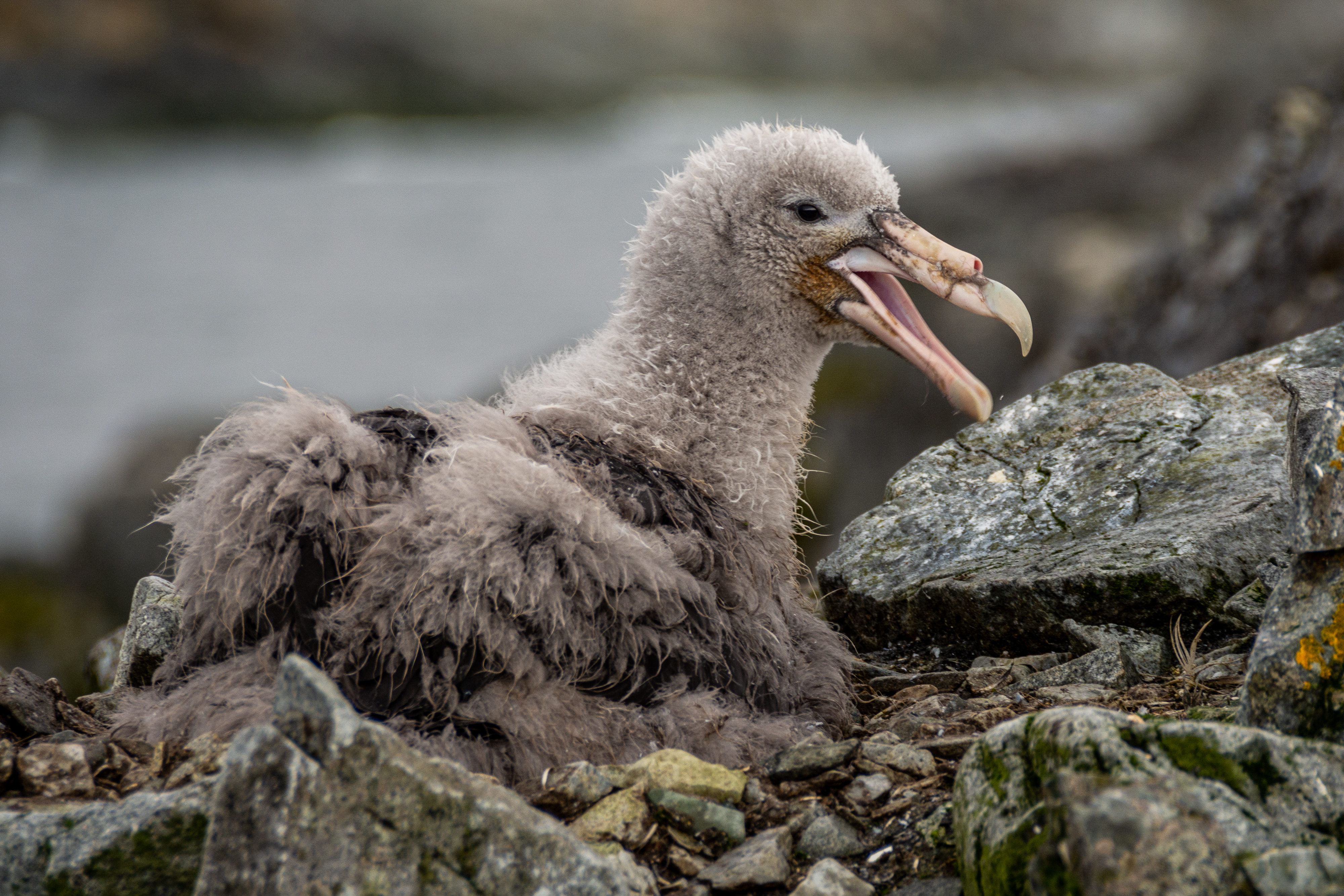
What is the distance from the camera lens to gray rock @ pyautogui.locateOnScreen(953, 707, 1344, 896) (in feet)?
6.89

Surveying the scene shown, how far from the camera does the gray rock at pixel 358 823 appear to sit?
2.30 meters

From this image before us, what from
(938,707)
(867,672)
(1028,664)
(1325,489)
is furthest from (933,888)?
(867,672)

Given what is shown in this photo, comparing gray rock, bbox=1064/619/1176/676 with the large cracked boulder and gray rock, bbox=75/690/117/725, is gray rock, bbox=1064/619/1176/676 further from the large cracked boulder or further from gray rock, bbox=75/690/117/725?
gray rock, bbox=75/690/117/725

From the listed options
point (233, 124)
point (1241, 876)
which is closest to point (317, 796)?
point (1241, 876)

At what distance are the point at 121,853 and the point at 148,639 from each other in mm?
1863

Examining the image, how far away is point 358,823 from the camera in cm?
239

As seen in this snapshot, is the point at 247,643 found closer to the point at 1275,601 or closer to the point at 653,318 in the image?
the point at 653,318

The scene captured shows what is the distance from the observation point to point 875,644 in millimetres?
4684

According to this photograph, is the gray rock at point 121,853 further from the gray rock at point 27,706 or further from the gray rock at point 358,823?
the gray rock at point 27,706

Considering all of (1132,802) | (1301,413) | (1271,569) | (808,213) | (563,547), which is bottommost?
(1132,802)

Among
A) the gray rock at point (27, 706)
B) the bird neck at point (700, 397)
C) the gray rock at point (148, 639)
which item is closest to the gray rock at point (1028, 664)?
the bird neck at point (700, 397)

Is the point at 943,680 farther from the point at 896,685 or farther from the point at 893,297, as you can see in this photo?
the point at 893,297

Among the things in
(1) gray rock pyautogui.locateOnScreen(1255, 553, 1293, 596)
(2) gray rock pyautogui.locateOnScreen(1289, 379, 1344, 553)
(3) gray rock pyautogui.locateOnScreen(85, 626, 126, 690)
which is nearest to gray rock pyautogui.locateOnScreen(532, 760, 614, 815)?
(2) gray rock pyautogui.locateOnScreen(1289, 379, 1344, 553)

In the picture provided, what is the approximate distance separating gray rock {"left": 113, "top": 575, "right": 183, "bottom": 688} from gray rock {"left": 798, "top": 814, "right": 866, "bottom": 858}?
2442 mm
